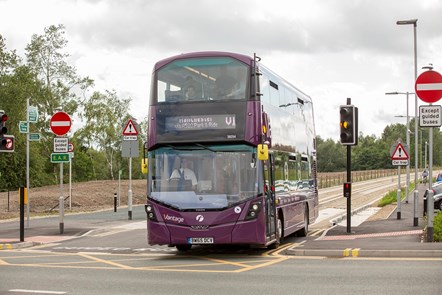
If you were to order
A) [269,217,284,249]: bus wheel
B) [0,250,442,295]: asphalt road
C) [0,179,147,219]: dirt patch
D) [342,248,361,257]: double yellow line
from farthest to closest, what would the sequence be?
1. [0,179,147,219]: dirt patch
2. [269,217,284,249]: bus wheel
3. [342,248,361,257]: double yellow line
4. [0,250,442,295]: asphalt road

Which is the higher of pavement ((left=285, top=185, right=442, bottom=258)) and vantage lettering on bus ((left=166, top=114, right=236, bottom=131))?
vantage lettering on bus ((left=166, top=114, right=236, bottom=131))

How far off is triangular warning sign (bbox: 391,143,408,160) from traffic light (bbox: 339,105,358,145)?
6389 mm

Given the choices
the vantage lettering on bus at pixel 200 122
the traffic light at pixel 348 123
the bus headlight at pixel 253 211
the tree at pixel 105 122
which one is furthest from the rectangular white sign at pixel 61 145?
the tree at pixel 105 122

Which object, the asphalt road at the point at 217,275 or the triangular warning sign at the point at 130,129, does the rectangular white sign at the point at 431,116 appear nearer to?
the asphalt road at the point at 217,275

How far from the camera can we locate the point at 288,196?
18.9 m

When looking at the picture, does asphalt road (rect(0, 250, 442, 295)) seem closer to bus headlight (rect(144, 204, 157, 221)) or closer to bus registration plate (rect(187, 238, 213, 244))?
bus registration plate (rect(187, 238, 213, 244))

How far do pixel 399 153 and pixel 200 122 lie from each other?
1397cm

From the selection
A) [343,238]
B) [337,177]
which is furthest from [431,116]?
[337,177]

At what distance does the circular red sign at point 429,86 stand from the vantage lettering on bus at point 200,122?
15.0 ft

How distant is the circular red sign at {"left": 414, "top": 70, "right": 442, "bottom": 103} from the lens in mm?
16888

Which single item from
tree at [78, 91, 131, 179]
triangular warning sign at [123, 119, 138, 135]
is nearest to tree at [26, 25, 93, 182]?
tree at [78, 91, 131, 179]

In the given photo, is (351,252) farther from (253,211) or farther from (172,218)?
(172,218)

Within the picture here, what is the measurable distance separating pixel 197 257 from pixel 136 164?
271ft

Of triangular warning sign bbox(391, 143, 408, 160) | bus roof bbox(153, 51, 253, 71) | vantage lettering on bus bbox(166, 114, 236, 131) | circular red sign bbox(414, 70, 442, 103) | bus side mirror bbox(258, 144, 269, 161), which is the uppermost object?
bus roof bbox(153, 51, 253, 71)
